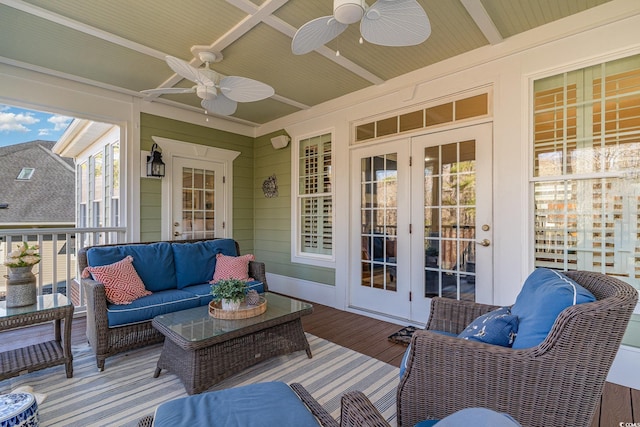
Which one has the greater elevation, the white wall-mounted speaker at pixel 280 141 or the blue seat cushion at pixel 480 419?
the white wall-mounted speaker at pixel 280 141

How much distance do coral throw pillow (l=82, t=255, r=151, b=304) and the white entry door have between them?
5.32 ft

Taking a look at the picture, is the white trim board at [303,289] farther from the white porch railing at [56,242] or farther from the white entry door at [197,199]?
the white porch railing at [56,242]

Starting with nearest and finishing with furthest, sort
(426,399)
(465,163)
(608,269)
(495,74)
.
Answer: (426,399) < (608,269) < (495,74) < (465,163)

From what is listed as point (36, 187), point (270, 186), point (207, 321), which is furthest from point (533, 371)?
point (36, 187)

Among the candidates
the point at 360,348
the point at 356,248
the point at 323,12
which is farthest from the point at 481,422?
Result: the point at 356,248

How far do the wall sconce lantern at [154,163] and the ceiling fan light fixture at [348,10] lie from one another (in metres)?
3.37

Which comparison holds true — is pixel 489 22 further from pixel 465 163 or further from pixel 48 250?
pixel 48 250

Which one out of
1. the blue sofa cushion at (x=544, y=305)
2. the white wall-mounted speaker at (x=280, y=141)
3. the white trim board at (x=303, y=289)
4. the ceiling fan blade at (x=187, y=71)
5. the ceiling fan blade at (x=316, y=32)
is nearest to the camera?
the blue sofa cushion at (x=544, y=305)

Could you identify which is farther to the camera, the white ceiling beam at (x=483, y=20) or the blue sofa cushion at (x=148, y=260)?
the blue sofa cushion at (x=148, y=260)

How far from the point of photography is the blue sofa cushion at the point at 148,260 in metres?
2.97

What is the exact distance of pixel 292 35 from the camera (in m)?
2.70

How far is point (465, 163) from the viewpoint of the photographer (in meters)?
3.15

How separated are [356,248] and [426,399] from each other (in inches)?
105

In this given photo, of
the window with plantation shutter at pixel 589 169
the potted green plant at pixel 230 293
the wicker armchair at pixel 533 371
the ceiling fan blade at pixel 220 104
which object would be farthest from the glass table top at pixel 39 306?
the window with plantation shutter at pixel 589 169
